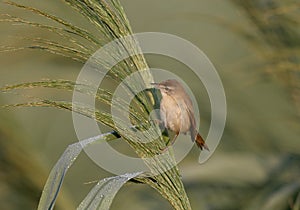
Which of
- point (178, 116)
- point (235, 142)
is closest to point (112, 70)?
point (178, 116)

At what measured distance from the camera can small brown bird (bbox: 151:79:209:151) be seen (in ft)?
4.52

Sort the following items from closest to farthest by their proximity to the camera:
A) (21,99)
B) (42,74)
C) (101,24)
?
1. (101,24)
2. (21,99)
3. (42,74)

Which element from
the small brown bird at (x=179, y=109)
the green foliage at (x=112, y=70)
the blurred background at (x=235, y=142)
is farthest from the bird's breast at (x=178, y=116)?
the green foliage at (x=112, y=70)

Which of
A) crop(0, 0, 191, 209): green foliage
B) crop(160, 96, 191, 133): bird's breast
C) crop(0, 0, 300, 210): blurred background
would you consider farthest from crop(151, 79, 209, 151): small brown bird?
crop(0, 0, 191, 209): green foliage

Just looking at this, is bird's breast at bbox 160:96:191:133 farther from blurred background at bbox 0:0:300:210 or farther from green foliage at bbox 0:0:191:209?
green foliage at bbox 0:0:191:209

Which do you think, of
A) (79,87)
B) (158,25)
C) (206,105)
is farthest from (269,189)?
(158,25)

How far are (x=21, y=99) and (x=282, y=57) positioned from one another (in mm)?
776

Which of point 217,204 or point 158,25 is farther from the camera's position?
point 158,25

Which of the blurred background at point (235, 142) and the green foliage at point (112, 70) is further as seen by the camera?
the blurred background at point (235, 142)

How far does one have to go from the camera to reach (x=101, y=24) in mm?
846

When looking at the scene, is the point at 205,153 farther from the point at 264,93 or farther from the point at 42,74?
the point at 264,93

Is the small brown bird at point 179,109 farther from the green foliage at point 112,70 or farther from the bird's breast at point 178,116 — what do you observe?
the green foliage at point 112,70

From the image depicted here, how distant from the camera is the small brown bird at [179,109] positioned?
54.2 inches

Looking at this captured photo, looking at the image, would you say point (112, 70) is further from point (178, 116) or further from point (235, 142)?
point (235, 142)
